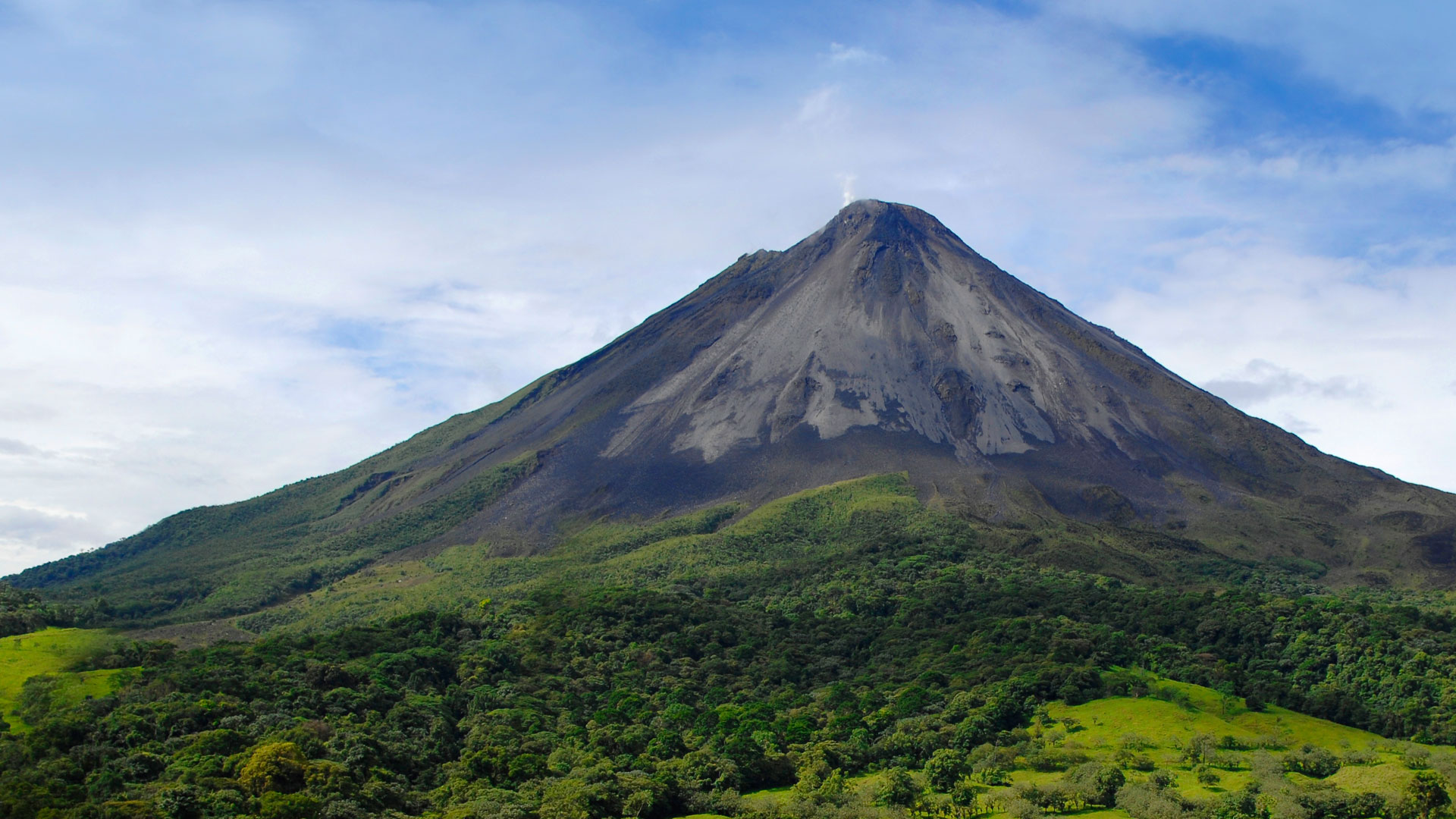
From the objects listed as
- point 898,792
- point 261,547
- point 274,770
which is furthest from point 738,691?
point 261,547

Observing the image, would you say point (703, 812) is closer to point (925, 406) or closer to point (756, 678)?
point (756, 678)

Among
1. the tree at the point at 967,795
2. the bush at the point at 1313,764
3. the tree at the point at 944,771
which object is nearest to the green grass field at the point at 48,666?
the tree at the point at 944,771

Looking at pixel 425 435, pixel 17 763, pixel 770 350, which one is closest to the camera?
pixel 17 763

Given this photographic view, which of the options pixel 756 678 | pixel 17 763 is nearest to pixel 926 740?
pixel 756 678

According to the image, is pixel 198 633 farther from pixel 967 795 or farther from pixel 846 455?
pixel 967 795

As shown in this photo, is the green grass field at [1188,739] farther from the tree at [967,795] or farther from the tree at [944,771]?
the tree at [944,771]
